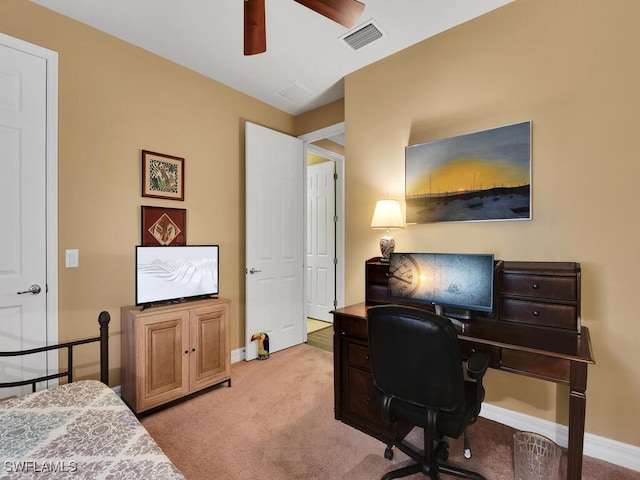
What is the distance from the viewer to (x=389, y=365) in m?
1.52

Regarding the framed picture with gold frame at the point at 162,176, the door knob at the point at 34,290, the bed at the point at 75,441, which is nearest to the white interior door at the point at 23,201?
the door knob at the point at 34,290

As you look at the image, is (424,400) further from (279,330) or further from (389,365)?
(279,330)

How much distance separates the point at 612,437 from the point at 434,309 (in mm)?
1175

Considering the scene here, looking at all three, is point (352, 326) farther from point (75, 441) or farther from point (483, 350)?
point (75, 441)

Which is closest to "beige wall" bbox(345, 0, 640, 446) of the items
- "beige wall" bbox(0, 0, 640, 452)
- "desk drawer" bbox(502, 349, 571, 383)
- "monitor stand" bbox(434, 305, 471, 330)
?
"beige wall" bbox(0, 0, 640, 452)

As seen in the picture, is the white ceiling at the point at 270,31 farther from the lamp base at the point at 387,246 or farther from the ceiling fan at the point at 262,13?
the lamp base at the point at 387,246

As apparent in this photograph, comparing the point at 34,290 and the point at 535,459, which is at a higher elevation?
the point at 34,290

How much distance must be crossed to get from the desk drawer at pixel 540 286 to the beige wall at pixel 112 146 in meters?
2.52

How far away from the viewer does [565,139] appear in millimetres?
1942

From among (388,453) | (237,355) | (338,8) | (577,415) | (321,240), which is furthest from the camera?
(321,240)

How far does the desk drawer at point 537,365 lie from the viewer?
4.73 ft

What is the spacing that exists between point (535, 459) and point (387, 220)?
1658 millimetres

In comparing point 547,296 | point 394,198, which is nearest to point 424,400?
point 547,296

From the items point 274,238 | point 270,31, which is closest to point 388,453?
point 274,238
